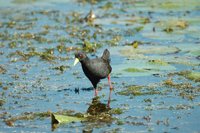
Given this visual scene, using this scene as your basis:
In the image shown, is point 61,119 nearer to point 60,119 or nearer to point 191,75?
point 60,119

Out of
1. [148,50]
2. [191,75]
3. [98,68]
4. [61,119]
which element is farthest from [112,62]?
[61,119]

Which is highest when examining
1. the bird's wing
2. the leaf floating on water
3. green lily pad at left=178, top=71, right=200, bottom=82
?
the bird's wing

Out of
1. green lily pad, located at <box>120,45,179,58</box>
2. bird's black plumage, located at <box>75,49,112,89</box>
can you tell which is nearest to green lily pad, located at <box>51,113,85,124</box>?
bird's black plumage, located at <box>75,49,112,89</box>

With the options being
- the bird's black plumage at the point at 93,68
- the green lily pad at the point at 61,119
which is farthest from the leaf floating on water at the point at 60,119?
the bird's black plumage at the point at 93,68

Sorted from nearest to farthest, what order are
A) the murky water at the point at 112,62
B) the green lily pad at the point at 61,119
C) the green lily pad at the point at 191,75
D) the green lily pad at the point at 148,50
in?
1. the green lily pad at the point at 61,119
2. the murky water at the point at 112,62
3. the green lily pad at the point at 191,75
4. the green lily pad at the point at 148,50

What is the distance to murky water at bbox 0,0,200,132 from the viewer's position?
939 centimetres

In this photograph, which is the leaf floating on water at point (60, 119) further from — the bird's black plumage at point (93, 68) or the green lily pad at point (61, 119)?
the bird's black plumage at point (93, 68)

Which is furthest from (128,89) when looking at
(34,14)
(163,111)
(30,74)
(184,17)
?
(34,14)

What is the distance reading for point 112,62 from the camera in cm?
1298

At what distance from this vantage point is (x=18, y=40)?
15578 mm

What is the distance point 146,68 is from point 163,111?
2274 millimetres

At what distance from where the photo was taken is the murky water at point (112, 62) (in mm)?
9391

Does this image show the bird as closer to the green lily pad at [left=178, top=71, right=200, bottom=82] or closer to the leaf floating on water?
the green lily pad at [left=178, top=71, right=200, bottom=82]

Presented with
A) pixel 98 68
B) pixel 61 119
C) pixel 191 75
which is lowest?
pixel 61 119
